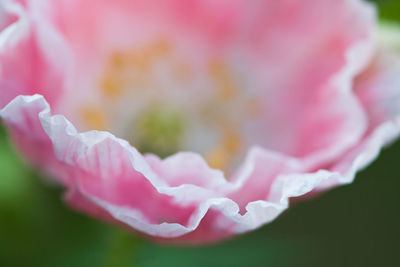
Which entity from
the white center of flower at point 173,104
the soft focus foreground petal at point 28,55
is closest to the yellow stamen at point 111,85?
the white center of flower at point 173,104

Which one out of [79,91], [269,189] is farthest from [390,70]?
[79,91]

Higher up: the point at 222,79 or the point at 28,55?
the point at 222,79

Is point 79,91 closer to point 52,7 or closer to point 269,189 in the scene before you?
point 52,7

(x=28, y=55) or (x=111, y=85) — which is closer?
(x=28, y=55)

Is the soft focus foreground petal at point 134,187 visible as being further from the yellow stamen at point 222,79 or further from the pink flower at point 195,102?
the yellow stamen at point 222,79

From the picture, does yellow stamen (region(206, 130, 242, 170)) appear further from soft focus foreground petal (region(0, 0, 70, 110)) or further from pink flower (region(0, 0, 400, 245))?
soft focus foreground petal (region(0, 0, 70, 110))

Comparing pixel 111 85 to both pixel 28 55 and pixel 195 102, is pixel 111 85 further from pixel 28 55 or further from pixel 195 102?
pixel 28 55

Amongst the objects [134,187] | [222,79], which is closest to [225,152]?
[222,79]
